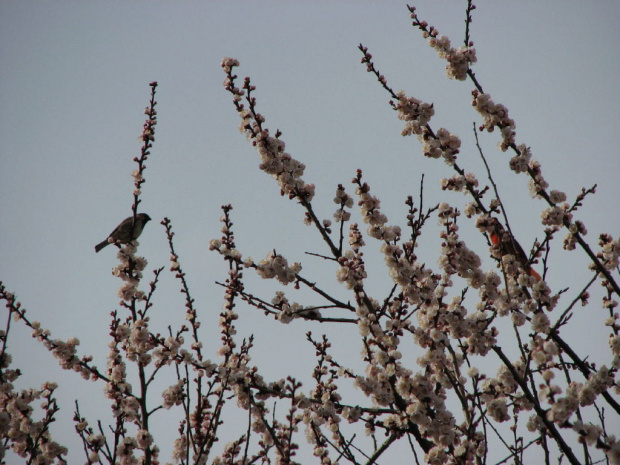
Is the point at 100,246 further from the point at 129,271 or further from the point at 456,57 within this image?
the point at 456,57

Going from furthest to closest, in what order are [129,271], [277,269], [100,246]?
[100,246] → [129,271] → [277,269]

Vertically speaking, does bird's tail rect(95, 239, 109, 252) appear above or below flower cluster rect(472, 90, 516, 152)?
above

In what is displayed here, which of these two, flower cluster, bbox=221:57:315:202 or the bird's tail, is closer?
flower cluster, bbox=221:57:315:202

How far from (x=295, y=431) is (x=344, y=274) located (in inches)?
57.9

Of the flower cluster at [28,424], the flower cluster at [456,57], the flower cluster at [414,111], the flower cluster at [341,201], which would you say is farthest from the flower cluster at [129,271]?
the flower cluster at [456,57]

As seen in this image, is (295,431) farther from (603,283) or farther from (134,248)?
(603,283)

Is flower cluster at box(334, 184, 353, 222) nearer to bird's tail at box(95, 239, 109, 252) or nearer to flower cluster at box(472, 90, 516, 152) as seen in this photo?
flower cluster at box(472, 90, 516, 152)

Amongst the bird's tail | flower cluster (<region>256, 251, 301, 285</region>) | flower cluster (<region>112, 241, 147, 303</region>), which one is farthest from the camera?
the bird's tail

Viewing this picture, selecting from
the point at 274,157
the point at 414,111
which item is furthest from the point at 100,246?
the point at 414,111

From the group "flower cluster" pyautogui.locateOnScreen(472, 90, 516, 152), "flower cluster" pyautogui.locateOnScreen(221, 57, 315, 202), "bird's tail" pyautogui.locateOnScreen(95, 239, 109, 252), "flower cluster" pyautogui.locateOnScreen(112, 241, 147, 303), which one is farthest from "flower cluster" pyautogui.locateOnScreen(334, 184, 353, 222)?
"bird's tail" pyautogui.locateOnScreen(95, 239, 109, 252)

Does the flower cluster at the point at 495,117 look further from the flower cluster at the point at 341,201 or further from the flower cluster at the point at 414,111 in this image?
the flower cluster at the point at 341,201

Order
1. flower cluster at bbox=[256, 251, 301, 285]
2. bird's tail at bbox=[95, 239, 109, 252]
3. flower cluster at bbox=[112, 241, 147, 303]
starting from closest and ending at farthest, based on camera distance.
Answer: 1. flower cluster at bbox=[256, 251, 301, 285]
2. flower cluster at bbox=[112, 241, 147, 303]
3. bird's tail at bbox=[95, 239, 109, 252]

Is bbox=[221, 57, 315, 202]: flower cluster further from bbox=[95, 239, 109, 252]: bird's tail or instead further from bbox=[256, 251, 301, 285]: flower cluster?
bbox=[95, 239, 109, 252]: bird's tail

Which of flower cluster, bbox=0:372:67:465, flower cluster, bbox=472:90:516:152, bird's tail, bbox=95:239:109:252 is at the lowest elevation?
flower cluster, bbox=0:372:67:465
